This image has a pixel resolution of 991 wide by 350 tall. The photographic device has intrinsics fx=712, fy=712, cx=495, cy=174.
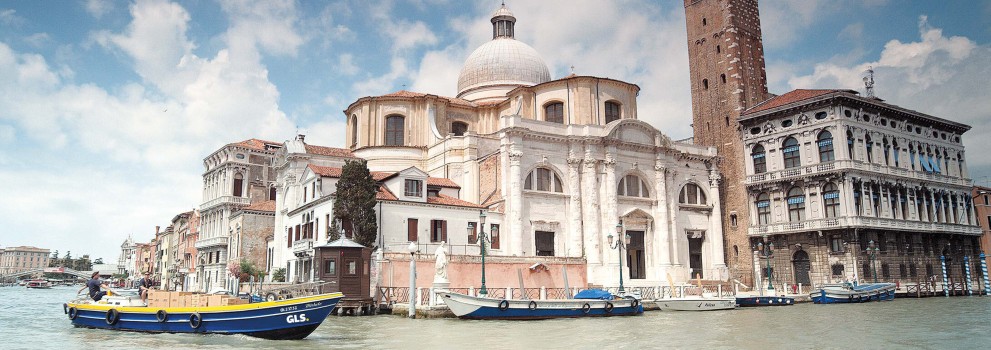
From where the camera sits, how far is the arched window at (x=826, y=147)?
128 ft

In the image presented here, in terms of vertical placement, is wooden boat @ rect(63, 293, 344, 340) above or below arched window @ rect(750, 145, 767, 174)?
below

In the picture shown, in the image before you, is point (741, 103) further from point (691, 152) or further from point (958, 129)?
point (958, 129)

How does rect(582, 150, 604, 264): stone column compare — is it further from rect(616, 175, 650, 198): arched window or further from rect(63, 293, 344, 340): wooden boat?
rect(63, 293, 344, 340): wooden boat

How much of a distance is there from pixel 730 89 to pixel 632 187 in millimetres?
9560

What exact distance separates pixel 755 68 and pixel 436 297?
2884 cm

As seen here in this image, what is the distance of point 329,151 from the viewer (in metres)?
39.7

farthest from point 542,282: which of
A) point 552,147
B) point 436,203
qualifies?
point 552,147

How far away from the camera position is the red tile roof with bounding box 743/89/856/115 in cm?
4022

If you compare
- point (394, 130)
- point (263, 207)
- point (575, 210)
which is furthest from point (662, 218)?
point (263, 207)

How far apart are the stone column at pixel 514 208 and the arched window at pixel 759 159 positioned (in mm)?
15910

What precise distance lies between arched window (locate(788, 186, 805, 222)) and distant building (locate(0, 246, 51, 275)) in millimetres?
158434

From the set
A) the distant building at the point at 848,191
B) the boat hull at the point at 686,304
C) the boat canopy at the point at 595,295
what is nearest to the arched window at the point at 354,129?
the boat canopy at the point at 595,295

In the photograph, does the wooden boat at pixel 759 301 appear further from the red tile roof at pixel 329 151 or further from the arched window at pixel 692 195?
the red tile roof at pixel 329 151

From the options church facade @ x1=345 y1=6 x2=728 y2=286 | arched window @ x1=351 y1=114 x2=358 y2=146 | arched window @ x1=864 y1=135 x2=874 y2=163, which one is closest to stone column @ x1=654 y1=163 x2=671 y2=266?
church facade @ x1=345 y1=6 x2=728 y2=286
